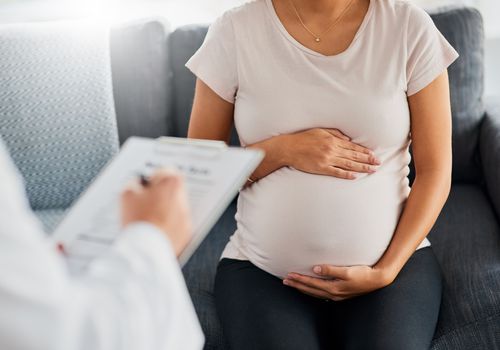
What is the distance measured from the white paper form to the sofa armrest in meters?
0.99

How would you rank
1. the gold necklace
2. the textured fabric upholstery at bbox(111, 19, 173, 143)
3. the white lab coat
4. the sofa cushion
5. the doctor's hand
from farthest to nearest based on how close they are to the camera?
1. the textured fabric upholstery at bbox(111, 19, 173, 143)
2. the gold necklace
3. the sofa cushion
4. the doctor's hand
5. the white lab coat

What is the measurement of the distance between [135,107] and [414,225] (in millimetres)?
922

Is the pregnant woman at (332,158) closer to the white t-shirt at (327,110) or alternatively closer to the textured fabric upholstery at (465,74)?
the white t-shirt at (327,110)

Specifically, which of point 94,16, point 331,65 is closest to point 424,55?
point 331,65

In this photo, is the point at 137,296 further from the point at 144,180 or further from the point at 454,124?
the point at 454,124

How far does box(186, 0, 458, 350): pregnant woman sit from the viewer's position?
4.02ft

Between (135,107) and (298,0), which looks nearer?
(298,0)

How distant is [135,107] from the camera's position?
182cm

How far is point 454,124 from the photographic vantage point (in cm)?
174

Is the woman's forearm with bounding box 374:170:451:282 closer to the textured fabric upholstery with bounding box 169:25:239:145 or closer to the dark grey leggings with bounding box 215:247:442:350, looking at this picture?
the dark grey leggings with bounding box 215:247:442:350

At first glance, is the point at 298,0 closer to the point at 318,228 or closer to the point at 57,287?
the point at 318,228

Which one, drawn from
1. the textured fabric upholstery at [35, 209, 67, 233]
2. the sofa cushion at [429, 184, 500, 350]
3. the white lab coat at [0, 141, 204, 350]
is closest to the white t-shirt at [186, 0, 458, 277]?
the sofa cushion at [429, 184, 500, 350]

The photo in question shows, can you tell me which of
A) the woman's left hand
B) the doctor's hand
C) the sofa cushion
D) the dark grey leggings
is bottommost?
the sofa cushion

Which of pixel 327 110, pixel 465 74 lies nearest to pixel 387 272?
pixel 327 110
